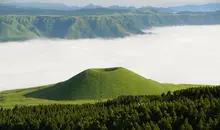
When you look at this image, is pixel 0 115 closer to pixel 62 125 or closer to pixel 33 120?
pixel 33 120

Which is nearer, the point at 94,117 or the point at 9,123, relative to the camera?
the point at 94,117

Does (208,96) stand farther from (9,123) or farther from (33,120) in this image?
(9,123)

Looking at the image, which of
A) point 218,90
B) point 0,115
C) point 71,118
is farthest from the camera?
point 0,115

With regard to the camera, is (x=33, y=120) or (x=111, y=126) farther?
(x=33, y=120)

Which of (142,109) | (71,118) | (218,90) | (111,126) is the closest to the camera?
(111,126)

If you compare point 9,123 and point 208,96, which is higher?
point 208,96

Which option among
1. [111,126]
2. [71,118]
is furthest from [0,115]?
[111,126]

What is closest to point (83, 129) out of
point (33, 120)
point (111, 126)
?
point (111, 126)

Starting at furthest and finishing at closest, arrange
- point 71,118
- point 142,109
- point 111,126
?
point 71,118 → point 142,109 → point 111,126

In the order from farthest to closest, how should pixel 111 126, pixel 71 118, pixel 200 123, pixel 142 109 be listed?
pixel 71 118 < pixel 142 109 < pixel 111 126 < pixel 200 123
